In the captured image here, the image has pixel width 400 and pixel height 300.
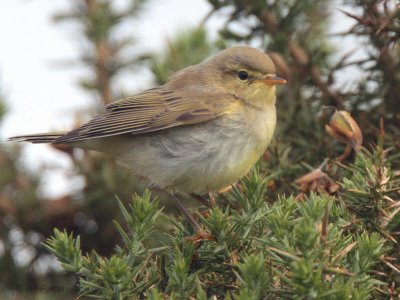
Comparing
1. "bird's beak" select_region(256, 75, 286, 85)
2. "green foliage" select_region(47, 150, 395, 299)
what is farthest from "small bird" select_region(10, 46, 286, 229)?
"green foliage" select_region(47, 150, 395, 299)

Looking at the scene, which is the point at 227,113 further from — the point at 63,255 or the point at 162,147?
the point at 63,255

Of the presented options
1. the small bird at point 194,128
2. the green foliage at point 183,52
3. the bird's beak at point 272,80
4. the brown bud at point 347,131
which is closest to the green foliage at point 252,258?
the brown bud at point 347,131

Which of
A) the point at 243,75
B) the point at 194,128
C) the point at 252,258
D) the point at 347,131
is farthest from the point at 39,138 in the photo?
the point at 252,258

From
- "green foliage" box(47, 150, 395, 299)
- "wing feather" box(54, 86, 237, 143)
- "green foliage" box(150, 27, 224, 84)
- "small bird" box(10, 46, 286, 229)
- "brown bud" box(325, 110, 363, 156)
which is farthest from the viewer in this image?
"green foliage" box(150, 27, 224, 84)

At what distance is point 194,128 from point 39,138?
900 millimetres

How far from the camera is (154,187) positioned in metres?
3.78

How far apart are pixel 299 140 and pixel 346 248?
153cm

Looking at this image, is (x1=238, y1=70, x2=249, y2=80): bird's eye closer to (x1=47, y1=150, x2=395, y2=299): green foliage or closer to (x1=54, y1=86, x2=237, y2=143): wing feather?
(x1=54, y1=86, x2=237, y2=143): wing feather

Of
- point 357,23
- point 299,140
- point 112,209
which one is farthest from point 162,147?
point 357,23

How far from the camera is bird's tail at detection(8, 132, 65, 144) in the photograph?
3663mm

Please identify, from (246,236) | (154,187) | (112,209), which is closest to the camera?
(246,236)

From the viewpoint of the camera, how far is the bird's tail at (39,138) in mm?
3663

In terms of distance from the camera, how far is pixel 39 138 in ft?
12.3

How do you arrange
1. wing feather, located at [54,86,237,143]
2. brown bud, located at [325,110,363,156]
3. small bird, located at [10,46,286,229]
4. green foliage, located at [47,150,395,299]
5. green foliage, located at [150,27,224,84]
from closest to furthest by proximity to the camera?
green foliage, located at [47,150,395,299], brown bud, located at [325,110,363,156], small bird, located at [10,46,286,229], wing feather, located at [54,86,237,143], green foliage, located at [150,27,224,84]
